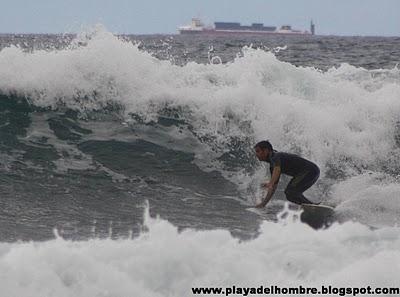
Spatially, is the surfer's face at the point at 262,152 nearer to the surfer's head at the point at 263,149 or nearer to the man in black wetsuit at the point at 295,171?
the surfer's head at the point at 263,149

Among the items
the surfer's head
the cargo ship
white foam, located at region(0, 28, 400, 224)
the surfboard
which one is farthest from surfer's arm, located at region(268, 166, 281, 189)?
the cargo ship

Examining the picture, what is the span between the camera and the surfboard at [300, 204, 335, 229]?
8.07m

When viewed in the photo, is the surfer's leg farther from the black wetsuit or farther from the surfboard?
the surfboard

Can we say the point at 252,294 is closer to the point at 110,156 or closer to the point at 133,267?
the point at 133,267

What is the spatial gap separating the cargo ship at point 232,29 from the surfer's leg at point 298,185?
401ft

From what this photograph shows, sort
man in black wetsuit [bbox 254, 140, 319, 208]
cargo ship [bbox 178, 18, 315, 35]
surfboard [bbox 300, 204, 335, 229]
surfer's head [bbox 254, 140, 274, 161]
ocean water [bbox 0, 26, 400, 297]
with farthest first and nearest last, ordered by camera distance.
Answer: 1. cargo ship [bbox 178, 18, 315, 35]
2. man in black wetsuit [bbox 254, 140, 319, 208]
3. surfer's head [bbox 254, 140, 274, 161]
4. surfboard [bbox 300, 204, 335, 229]
5. ocean water [bbox 0, 26, 400, 297]

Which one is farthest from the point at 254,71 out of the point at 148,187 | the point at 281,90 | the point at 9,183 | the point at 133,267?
the point at 133,267

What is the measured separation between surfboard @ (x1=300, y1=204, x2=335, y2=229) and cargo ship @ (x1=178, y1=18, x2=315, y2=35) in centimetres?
12309

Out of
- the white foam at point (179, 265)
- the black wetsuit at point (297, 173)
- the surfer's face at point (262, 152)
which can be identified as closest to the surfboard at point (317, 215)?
the black wetsuit at point (297, 173)

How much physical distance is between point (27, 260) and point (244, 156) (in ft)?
22.7

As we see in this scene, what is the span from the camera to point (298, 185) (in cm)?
916

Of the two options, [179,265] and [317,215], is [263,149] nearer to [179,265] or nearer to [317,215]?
[317,215]

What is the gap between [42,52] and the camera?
1351cm

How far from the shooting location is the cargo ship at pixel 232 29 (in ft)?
435
